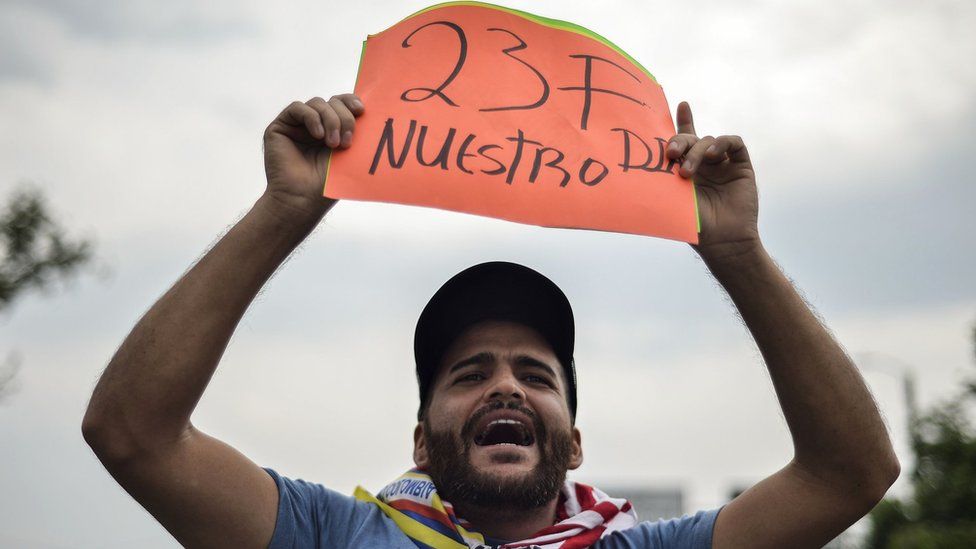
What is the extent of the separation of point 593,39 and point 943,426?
16.8 metres

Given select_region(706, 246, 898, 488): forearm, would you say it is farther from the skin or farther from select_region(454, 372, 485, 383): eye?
select_region(454, 372, 485, 383): eye

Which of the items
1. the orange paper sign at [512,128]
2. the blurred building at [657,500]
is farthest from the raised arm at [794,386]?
the blurred building at [657,500]

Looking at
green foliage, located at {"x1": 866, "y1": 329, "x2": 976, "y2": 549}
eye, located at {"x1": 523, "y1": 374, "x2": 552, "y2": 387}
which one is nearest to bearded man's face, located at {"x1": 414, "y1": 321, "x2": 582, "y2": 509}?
eye, located at {"x1": 523, "y1": 374, "x2": 552, "y2": 387}

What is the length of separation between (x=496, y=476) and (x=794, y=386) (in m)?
0.83

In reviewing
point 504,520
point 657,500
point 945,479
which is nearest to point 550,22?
point 504,520

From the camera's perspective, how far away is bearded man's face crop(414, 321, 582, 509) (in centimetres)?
268

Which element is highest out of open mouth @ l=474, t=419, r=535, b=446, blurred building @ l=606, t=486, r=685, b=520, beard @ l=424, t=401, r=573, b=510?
blurred building @ l=606, t=486, r=685, b=520

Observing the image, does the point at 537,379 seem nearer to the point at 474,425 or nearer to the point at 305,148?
the point at 474,425

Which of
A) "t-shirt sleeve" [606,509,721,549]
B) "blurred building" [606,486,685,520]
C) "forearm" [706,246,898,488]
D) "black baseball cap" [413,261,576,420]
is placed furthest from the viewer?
"blurred building" [606,486,685,520]

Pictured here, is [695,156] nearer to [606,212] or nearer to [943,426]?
[606,212]

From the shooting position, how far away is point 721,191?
8.27 feet

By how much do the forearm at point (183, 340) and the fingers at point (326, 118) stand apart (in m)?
0.20

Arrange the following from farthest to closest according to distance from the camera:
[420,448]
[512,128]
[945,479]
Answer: [945,479] → [420,448] → [512,128]

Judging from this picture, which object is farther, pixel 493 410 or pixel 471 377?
pixel 471 377
